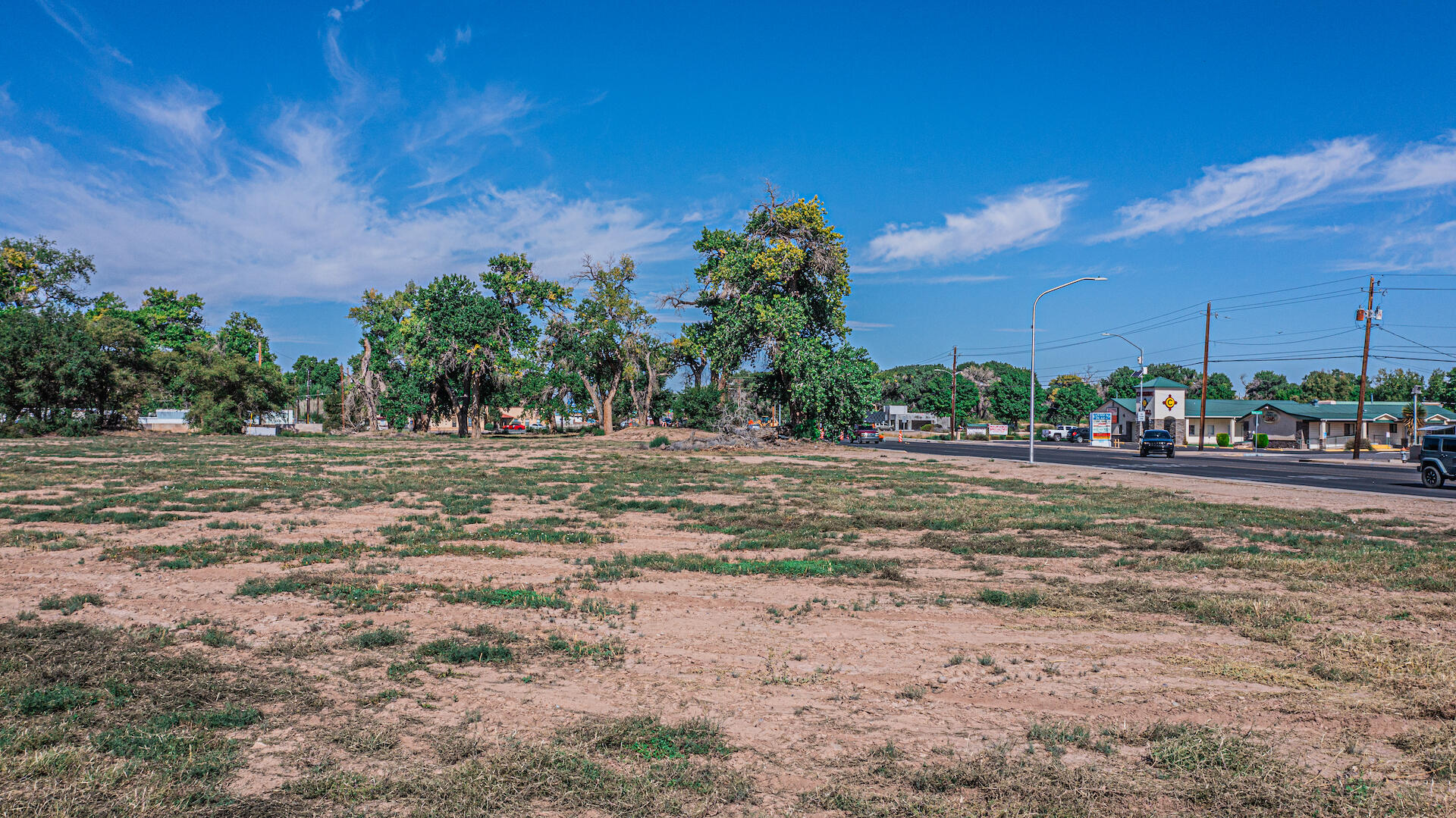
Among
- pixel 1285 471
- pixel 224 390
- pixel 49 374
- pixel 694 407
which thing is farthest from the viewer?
pixel 694 407

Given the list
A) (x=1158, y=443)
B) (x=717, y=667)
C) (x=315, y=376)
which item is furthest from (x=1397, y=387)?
(x=315, y=376)

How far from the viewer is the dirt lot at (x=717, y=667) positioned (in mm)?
4449

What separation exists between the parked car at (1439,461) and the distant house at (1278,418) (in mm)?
49369

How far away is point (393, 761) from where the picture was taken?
187 inches

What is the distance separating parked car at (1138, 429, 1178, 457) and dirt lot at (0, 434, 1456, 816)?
37.0 m

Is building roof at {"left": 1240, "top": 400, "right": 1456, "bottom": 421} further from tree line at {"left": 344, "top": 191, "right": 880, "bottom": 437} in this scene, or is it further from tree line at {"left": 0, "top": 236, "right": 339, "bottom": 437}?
tree line at {"left": 0, "top": 236, "right": 339, "bottom": 437}

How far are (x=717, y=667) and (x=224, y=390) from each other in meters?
72.9

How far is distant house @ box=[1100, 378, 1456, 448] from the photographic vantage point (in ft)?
251

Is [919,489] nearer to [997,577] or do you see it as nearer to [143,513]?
[997,577]

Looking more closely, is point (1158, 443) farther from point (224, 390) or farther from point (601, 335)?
point (224, 390)

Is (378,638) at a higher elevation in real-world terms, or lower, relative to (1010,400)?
lower

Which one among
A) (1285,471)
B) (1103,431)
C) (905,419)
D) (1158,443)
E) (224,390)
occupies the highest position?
(224,390)

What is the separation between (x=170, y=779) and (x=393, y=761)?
1.25 metres

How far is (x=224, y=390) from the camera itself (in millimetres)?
64500
